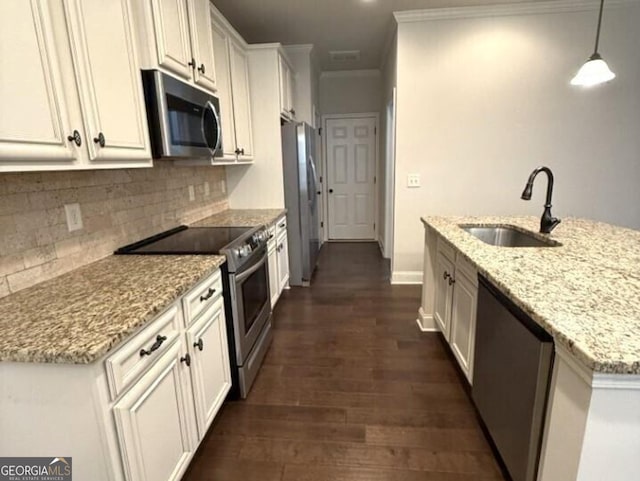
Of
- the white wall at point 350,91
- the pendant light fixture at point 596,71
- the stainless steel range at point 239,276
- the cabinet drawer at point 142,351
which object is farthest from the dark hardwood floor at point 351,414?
the white wall at point 350,91

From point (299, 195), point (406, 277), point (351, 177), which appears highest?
point (351, 177)

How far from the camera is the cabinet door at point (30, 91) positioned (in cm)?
100

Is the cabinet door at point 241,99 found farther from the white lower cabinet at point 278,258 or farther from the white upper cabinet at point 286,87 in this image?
the white lower cabinet at point 278,258

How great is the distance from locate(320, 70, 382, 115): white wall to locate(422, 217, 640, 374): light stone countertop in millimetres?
4010

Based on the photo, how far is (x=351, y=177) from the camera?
5855mm

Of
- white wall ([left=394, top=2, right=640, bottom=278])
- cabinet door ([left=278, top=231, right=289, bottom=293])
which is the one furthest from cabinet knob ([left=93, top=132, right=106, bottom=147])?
white wall ([left=394, top=2, right=640, bottom=278])

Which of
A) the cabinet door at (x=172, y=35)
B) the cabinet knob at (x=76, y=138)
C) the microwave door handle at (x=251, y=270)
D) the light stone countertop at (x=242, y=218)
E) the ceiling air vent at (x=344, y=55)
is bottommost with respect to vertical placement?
the microwave door handle at (x=251, y=270)

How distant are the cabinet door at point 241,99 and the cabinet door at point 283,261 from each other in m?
0.88

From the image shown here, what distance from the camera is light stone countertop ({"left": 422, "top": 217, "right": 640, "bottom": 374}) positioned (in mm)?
891

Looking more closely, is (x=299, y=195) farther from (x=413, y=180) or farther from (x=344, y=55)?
(x=344, y=55)

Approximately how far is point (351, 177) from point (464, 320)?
13.6 ft

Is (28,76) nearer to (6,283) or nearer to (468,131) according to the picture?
(6,283)

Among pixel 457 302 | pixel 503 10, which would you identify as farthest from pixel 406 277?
pixel 503 10

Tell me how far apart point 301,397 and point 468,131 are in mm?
3068
